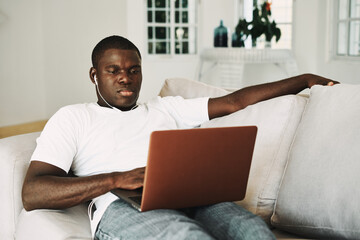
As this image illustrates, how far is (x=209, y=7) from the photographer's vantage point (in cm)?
615

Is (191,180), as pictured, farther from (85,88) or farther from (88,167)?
(85,88)

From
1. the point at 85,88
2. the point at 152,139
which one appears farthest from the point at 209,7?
the point at 152,139

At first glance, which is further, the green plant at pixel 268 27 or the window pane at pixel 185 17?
the window pane at pixel 185 17

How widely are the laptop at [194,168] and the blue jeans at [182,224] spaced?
0.04 meters

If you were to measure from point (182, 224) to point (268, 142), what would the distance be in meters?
0.57

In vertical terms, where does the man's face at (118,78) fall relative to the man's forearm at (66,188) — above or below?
above

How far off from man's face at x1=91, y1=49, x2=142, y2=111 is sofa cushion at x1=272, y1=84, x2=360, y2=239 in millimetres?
649

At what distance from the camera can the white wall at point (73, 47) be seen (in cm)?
575

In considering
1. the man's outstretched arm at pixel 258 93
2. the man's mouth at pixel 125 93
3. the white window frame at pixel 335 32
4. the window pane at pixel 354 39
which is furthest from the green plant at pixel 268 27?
the man's mouth at pixel 125 93

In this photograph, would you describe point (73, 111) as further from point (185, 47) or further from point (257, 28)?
point (185, 47)

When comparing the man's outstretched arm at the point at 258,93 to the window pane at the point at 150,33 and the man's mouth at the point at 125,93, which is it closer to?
the man's mouth at the point at 125,93

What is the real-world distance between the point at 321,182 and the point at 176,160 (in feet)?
1.59

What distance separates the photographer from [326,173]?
4.84ft

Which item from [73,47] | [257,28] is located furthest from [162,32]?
[257,28]
